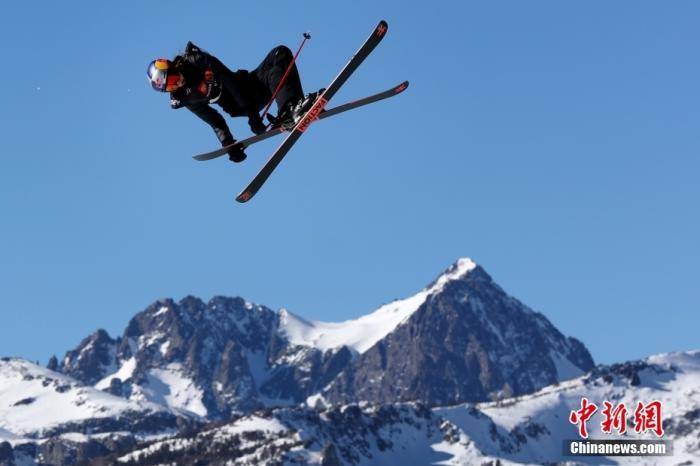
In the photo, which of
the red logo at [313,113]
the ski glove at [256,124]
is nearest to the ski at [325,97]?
the red logo at [313,113]

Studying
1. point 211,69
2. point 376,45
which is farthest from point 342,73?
point 211,69

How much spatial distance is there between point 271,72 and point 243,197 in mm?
2924

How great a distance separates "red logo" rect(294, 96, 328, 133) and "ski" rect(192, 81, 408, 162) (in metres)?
0.23

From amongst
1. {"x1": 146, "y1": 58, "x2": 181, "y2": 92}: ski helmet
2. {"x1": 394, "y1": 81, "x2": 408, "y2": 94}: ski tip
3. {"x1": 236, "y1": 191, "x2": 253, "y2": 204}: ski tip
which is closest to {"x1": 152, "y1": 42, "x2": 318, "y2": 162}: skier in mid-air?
→ {"x1": 146, "y1": 58, "x2": 181, "y2": 92}: ski helmet

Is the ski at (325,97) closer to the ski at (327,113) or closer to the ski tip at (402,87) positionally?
the ski at (327,113)

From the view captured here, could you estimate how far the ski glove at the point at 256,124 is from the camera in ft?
78.8

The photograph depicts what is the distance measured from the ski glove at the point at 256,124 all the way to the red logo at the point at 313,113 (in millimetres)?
1069

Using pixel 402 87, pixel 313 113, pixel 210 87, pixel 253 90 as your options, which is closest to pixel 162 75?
pixel 210 87

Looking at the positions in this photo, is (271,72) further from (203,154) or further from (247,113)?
(203,154)

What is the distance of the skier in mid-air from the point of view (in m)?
22.9

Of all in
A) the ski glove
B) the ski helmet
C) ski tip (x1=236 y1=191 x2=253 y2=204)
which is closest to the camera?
the ski helmet

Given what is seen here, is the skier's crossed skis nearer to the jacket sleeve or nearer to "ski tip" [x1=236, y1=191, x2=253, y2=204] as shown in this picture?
the jacket sleeve

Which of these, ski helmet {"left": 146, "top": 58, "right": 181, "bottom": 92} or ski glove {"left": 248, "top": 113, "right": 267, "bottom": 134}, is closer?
ski helmet {"left": 146, "top": 58, "right": 181, "bottom": 92}

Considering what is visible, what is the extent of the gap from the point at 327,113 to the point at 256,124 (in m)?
1.55
